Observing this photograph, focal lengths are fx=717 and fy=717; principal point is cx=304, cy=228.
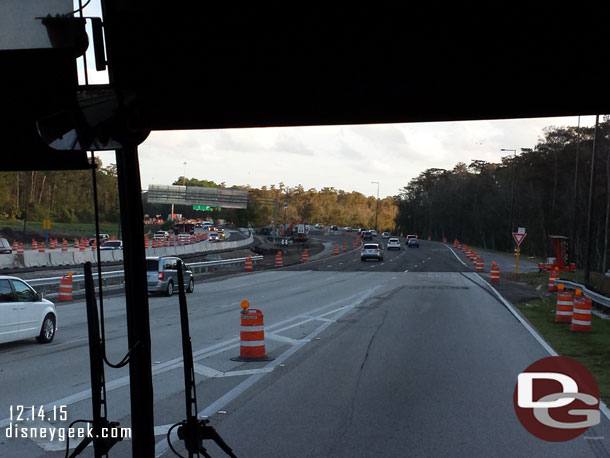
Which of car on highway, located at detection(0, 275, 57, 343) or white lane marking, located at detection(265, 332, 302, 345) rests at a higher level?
car on highway, located at detection(0, 275, 57, 343)

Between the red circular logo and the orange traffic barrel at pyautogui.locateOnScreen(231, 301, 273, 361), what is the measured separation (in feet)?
15.6

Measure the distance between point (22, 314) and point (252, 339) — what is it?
16.5 feet

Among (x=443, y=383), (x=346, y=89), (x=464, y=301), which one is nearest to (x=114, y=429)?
(x=346, y=89)

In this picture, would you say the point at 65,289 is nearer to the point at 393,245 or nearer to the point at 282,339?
the point at 282,339

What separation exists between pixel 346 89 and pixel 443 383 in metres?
7.50

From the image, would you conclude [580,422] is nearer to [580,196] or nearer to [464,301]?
[464,301]

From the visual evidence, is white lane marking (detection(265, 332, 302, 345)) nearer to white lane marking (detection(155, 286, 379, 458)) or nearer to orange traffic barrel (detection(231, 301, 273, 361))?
white lane marking (detection(155, 286, 379, 458))

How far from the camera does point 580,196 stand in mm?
73500

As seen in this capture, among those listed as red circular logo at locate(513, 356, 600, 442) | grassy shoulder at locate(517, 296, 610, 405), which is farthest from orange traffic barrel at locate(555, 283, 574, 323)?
red circular logo at locate(513, 356, 600, 442)

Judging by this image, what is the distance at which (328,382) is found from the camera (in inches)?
448

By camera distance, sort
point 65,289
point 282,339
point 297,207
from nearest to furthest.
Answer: point 282,339 < point 65,289 < point 297,207

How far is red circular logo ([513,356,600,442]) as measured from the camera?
8.82 meters

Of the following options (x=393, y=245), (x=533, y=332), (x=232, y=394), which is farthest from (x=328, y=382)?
(x=393, y=245)

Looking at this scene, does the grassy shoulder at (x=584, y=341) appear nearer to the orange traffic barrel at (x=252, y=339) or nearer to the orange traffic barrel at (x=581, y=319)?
the orange traffic barrel at (x=581, y=319)
